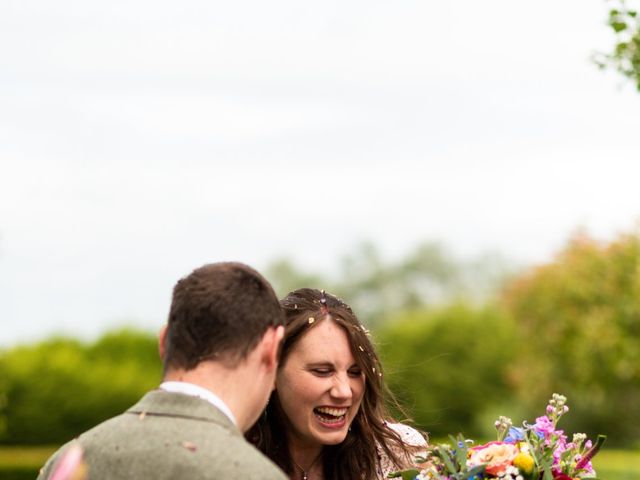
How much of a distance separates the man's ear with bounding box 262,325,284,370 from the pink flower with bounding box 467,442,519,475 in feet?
3.33

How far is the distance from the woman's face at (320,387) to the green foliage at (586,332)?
15.8 m

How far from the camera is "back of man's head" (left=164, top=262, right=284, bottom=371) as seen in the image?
3.01 metres

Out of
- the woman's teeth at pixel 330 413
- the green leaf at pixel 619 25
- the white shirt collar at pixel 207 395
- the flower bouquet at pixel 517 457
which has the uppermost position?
the green leaf at pixel 619 25

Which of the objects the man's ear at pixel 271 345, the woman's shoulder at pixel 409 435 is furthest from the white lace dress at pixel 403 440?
the man's ear at pixel 271 345

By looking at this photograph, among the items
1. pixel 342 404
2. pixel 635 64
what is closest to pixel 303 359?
pixel 342 404

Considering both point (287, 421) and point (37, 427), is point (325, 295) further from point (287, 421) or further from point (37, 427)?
point (37, 427)

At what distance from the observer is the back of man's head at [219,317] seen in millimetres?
3010

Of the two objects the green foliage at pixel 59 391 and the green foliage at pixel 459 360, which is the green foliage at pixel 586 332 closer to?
the green foliage at pixel 459 360

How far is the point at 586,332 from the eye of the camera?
24.3 meters

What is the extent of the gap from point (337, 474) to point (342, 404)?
47 cm

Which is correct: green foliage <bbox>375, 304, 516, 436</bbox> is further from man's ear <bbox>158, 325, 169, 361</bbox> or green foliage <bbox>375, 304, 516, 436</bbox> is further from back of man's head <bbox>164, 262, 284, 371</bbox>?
back of man's head <bbox>164, 262, 284, 371</bbox>

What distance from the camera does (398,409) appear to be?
566 centimetres

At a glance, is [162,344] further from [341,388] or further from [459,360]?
[459,360]

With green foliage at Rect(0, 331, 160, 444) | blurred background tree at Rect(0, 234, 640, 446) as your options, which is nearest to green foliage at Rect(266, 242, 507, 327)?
blurred background tree at Rect(0, 234, 640, 446)
